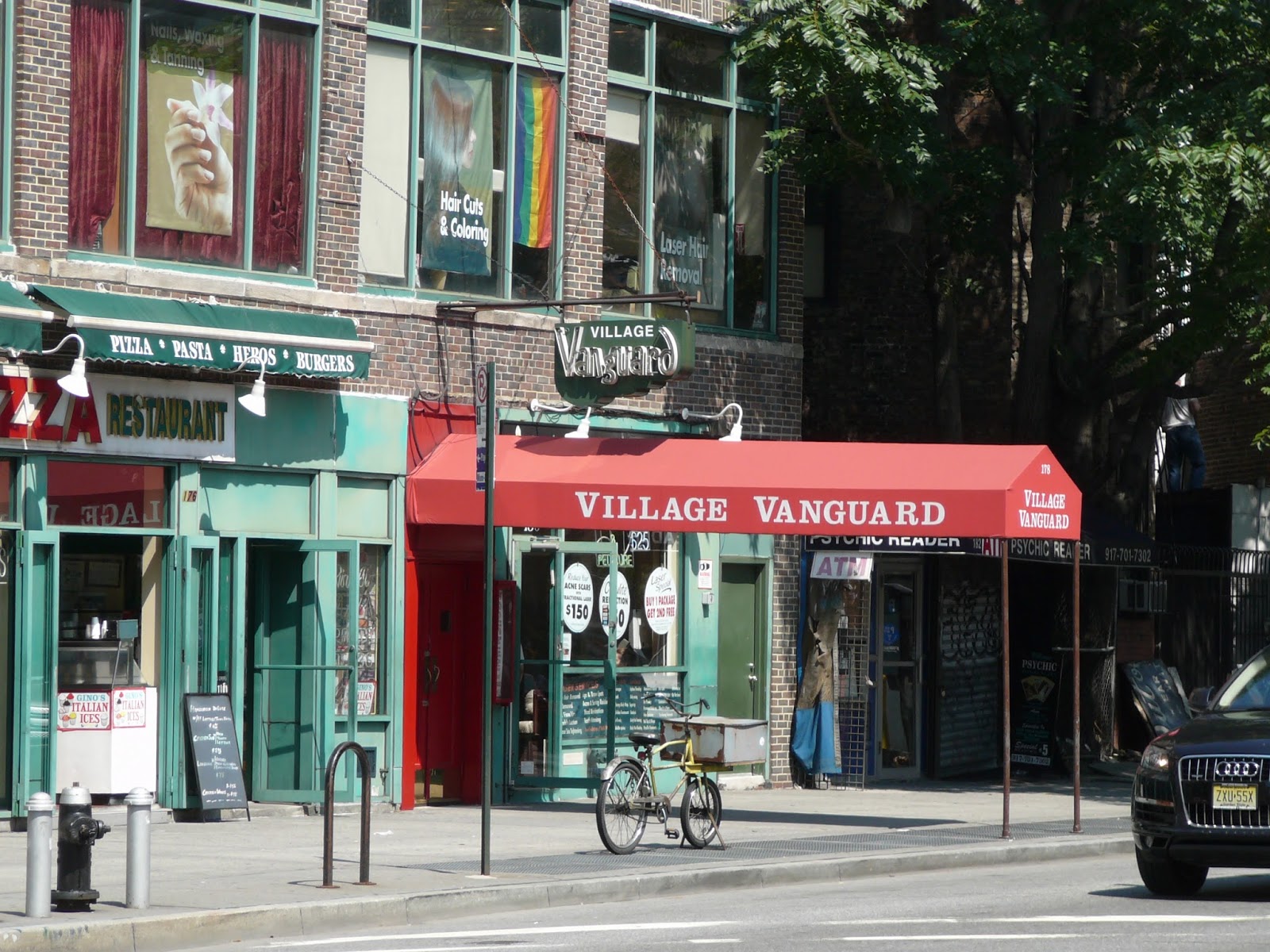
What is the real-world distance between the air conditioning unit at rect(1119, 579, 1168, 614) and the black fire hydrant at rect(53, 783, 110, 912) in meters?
16.7

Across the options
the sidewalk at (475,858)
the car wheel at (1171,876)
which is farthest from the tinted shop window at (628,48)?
the car wheel at (1171,876)

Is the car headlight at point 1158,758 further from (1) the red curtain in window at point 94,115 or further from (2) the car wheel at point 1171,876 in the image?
(1) the red curtain in window at point 94,115

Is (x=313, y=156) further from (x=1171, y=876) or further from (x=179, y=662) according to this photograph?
(x=1171, y=876)

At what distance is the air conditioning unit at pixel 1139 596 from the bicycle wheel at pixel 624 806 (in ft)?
39.0

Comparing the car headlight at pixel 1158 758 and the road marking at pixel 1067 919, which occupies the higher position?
the car headlight at pixel 1158 758

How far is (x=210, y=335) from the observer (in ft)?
53.4

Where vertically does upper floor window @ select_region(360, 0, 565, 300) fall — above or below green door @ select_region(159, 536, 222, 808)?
above

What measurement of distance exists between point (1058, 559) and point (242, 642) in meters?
9.25

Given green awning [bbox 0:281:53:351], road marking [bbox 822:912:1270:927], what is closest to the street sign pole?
road marking [bbox 822:912:1270:927]

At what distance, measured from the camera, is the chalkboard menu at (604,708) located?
19641 millimetres

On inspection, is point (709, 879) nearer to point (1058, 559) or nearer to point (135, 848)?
point (135, 848)

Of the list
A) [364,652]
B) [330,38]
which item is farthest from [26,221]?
[364,652]

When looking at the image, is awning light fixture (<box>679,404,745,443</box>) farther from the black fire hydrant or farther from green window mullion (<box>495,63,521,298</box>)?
the black fire hydrant

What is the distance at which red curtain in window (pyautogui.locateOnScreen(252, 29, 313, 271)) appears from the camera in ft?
57.7
